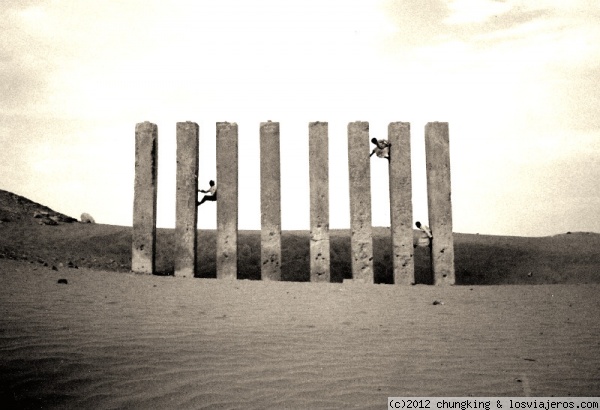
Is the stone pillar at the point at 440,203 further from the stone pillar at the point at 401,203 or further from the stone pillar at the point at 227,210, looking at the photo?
the stone pillar at the point at 227,210

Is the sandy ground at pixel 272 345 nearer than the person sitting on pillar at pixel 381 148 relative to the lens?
Yes

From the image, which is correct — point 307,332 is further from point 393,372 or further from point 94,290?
point 94,290

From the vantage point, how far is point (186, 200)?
941 centimetres

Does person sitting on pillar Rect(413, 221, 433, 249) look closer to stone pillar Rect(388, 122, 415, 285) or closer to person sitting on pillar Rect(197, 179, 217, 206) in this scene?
stone pillar Rect(388, 122, 415, 285)

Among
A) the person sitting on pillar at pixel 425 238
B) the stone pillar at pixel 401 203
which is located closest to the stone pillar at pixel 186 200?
the stone pillar at pixel 401 203

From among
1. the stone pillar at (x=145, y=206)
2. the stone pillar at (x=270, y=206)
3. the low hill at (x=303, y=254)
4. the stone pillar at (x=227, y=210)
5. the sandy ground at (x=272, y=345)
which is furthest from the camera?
the low hill at (x=303, y=254)

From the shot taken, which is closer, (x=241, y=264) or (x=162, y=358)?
(x=162, y=358)

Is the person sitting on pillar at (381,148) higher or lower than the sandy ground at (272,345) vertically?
higher

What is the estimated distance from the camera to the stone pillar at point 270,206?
9250 millimetres

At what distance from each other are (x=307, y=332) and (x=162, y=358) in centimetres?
168

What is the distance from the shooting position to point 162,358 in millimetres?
4223

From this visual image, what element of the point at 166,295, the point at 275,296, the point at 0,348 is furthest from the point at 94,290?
the point at 0,348

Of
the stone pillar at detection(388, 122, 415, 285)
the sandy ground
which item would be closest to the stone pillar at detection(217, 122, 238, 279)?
the sandy ground

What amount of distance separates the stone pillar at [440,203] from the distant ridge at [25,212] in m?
10.3
